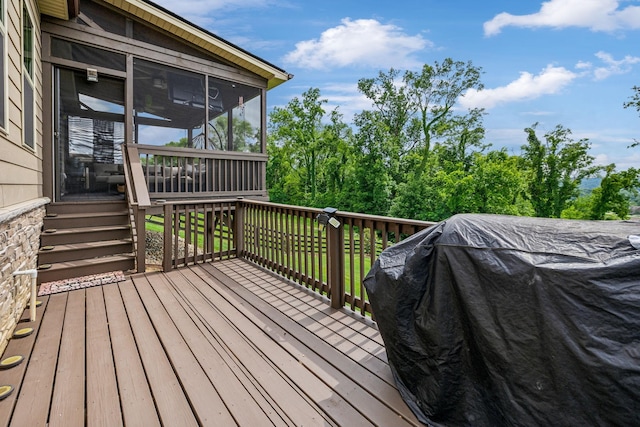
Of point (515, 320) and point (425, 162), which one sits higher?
point (425, 162)

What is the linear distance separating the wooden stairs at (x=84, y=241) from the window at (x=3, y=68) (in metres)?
2.11

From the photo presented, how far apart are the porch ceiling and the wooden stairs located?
3248 millimetres

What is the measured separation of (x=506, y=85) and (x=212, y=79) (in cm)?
2718

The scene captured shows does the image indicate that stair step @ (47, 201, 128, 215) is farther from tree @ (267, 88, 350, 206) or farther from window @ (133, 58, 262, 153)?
tree @ (267, 88, 350, 206)

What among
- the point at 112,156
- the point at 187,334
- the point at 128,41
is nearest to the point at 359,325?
the point at 187,334

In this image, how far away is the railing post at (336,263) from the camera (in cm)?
308

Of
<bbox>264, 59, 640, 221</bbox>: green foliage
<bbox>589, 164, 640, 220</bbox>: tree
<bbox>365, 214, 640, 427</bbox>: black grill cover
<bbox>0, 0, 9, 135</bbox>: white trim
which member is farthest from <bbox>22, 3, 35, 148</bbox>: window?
<bbox>589, 164, 640, 220</bbox>: tree

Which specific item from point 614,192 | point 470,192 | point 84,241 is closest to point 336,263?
point 84,241

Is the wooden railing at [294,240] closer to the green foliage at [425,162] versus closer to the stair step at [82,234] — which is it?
the stair step at [82,234]

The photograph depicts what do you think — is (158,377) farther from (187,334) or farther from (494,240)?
(494,240)

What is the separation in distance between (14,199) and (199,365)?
2.33 metres

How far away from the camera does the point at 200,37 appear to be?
6.14 meters

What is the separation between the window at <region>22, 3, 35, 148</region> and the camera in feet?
11.0

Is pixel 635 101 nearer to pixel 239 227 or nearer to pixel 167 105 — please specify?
pixel 239 227
